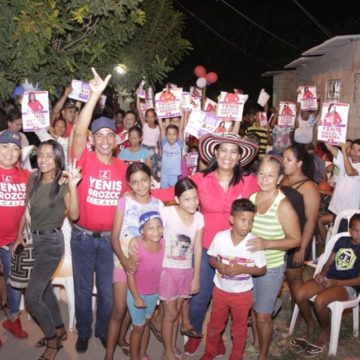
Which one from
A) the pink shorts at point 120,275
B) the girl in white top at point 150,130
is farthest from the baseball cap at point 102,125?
the girl in white top at point 150,130

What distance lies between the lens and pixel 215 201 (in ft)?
13.9

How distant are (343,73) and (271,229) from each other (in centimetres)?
926

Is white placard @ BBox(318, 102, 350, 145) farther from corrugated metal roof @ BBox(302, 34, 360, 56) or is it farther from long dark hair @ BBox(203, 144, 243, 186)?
corrugated metal roof @ BBox(302, 34, 360, 56)

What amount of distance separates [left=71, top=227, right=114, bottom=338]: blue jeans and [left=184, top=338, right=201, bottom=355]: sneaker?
835 millimetres

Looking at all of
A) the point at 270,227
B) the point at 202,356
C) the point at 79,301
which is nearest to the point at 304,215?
the point at 270,227

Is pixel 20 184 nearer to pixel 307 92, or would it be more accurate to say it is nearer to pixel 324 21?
pixel 307 92

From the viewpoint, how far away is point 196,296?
4.48 m

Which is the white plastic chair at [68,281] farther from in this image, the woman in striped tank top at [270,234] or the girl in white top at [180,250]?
the woman in striped tank top at [270,234]

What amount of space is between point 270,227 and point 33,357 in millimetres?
2562

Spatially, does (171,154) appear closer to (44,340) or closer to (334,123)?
(334,123)

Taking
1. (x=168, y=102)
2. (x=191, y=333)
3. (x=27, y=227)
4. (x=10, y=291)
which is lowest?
(x=191, y=333)

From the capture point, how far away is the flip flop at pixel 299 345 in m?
4.70

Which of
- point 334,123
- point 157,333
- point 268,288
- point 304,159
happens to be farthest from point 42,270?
point 334,123

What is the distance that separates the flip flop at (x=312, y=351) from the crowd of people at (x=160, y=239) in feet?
0.06
